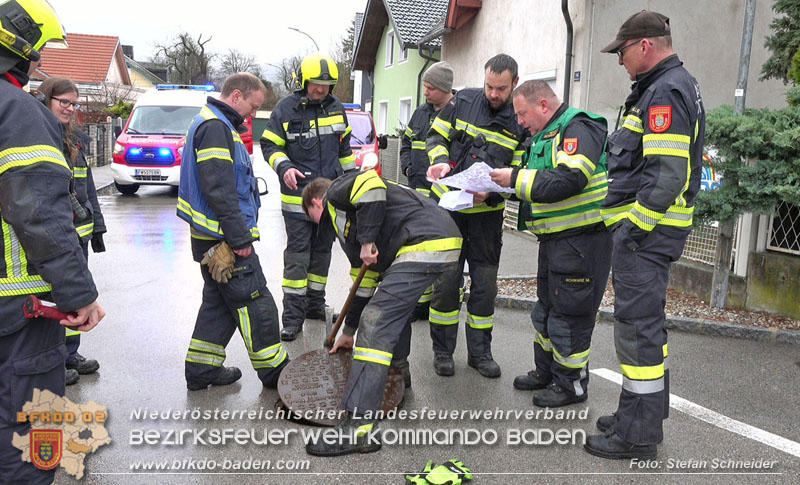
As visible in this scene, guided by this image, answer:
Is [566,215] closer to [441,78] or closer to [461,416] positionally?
[461,416]

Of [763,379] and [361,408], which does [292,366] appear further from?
[763,379]

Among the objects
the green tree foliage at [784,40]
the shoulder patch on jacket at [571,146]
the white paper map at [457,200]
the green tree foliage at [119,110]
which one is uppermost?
the green tree foliage at [784,40]

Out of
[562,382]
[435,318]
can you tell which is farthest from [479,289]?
[562,382]

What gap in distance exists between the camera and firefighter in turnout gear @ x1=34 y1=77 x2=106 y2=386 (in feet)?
14.7

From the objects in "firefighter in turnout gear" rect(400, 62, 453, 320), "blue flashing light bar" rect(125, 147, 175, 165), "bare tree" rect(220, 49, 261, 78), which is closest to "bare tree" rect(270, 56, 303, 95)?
"bare tree" rect(220, 49, 261, 78)

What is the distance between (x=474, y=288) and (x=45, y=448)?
2.97 meters

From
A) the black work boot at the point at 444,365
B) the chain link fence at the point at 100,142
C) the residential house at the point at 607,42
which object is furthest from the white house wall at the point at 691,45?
the chain link fence at the point at 100,142

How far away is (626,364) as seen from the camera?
11.5 feet

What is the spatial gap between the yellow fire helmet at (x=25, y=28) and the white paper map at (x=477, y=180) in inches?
93.9

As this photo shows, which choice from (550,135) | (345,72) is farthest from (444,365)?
(345,72)

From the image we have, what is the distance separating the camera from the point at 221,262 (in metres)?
4.03

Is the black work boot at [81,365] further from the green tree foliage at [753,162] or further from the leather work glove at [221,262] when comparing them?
the green tree foliage at [753,162]

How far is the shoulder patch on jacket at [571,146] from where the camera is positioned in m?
3.83

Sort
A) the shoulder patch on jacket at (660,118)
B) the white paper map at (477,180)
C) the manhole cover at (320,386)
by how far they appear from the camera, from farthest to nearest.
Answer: the white paper map at (477,180)
the manhole cover at (320,386)
the shoulder patch on jacket at (660,118)
